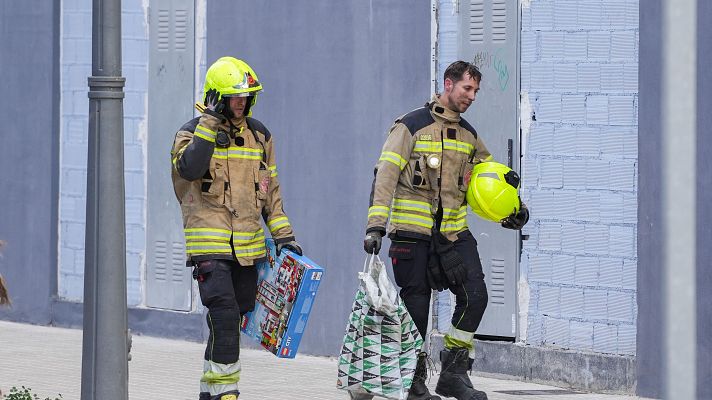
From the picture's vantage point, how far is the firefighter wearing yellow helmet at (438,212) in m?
8.15

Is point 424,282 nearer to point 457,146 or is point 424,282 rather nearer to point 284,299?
point 457,146

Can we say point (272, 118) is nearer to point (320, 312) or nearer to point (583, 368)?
point (320, 312)

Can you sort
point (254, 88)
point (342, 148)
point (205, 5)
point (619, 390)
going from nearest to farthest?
point (254, 88), point (619, 390), point (342, 148), point (205, 5)

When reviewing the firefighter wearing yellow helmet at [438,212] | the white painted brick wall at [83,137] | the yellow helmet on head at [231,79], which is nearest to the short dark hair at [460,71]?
the firefighter wearing yellow helmet at [438,212]

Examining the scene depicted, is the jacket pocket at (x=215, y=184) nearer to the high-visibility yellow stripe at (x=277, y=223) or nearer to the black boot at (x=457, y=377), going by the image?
the high-visibility yellow stripe at (x=277, y=223)

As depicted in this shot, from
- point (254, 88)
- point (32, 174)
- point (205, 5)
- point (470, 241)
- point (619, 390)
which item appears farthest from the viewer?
point (32, 174)

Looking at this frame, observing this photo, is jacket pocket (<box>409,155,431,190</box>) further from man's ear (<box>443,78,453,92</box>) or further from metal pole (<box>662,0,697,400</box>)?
metal pole (<box>662,0,697,400</box>)

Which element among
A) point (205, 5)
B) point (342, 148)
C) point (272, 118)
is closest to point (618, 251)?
point (342, 148)

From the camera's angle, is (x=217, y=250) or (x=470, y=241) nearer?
(x=217, y=250)

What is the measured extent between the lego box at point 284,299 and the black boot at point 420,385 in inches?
35.6

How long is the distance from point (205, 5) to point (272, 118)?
1.17 meters

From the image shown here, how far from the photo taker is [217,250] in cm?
753

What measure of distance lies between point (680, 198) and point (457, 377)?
5195 mm

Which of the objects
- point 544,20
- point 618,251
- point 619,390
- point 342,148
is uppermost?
point 544,20
